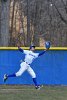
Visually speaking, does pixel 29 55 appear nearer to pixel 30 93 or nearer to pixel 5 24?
pixel 30 93

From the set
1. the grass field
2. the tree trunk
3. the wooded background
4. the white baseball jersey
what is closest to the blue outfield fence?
the grass field

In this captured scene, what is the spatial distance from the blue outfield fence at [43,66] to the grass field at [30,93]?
29.6 inches

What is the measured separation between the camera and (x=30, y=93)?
15898 millimetres

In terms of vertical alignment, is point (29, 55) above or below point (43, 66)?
above

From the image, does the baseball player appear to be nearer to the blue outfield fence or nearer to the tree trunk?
the blue outfield fence

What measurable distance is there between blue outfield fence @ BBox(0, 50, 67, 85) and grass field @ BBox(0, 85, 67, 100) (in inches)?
29.6

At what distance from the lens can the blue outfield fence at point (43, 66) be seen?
63.3ft

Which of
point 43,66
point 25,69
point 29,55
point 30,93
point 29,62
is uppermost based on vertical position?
point 29,55

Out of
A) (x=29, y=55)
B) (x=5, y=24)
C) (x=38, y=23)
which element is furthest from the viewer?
(x=38, y=23)

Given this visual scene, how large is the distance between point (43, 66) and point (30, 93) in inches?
145

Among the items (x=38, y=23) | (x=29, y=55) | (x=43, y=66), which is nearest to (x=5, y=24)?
(x=43, y=66)

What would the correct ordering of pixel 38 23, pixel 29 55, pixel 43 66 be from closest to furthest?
pixel 29 55
pixel 43 66
pixel 38 23

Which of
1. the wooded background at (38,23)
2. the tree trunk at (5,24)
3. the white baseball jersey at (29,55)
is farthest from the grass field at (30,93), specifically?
the wooded background at (38,23)

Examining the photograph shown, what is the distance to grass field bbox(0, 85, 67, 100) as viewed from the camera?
14.6 m
